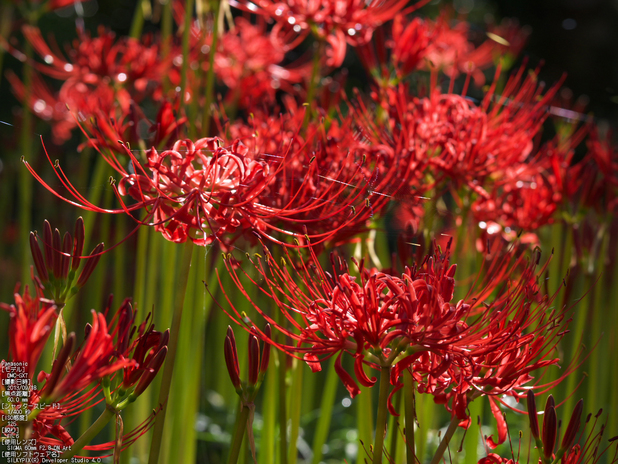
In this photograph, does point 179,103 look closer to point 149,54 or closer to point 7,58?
point 149,54

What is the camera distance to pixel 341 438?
1.35 m

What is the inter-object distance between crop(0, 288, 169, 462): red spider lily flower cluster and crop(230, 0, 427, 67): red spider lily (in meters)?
0.55

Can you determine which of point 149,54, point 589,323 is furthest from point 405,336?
point 149,54

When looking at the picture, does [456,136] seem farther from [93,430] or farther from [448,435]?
[93,430]

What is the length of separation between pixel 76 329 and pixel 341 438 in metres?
0.67

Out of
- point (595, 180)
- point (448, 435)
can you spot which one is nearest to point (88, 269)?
point (448, 435)

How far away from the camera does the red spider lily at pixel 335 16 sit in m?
0.84

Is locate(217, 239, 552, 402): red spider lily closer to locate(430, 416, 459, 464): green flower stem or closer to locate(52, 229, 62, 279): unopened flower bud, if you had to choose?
locate(430, 416, 459, 464): green flower stem

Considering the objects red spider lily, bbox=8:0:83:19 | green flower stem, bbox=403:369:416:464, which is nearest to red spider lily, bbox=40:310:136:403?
green flower stem, bbox=403:369:416:464

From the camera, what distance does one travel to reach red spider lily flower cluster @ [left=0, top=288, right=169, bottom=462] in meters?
0.39

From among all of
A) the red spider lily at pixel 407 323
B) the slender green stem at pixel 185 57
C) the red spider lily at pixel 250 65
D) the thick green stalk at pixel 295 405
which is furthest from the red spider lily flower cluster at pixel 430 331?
the red spider lily at pixel 250 65

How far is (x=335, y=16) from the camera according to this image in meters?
0.85

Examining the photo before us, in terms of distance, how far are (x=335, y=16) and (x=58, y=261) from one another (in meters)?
0.56

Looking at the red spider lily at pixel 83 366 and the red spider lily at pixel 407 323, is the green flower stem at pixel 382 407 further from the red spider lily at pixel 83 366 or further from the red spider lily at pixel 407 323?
the red spider lily at pixel 83 366
